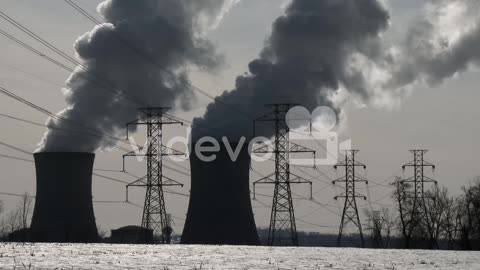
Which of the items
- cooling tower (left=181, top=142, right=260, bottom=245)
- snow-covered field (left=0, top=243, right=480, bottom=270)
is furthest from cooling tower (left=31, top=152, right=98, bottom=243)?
snow-covered field (left=0, top=243, right=480, bottom=270)

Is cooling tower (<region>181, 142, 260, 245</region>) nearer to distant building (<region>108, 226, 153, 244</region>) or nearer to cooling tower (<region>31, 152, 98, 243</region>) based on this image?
cooling tower (<region>31, 152, 98, 243</region>)

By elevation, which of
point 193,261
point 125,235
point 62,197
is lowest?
point 193,261

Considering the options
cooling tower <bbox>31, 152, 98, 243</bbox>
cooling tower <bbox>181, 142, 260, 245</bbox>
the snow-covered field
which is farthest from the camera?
cooling tower <bbox>181, 142, 260, 245</bbox>

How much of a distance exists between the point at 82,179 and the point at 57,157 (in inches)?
101

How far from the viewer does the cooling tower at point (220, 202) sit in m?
60.7

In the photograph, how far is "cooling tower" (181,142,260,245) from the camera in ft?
199

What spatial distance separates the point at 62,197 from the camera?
6022cm

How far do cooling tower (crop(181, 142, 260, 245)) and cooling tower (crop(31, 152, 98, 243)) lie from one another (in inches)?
268

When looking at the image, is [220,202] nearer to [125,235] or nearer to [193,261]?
[193,261]

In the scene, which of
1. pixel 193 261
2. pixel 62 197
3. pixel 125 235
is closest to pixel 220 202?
pixel 62 197

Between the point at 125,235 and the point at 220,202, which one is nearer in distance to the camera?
the point at 220,202

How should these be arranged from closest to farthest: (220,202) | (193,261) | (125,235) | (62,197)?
(193,261) < (62,197) < (220,202) < (125,235)

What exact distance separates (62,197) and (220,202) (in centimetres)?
981

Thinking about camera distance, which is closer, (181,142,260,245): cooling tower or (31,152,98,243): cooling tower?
(31,152,98,243): cooling tower
